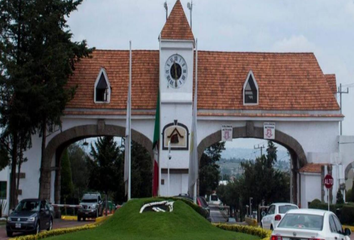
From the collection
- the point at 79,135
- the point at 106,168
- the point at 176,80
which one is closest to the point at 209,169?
the point at 106,168

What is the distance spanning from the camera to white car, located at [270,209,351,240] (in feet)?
53.7

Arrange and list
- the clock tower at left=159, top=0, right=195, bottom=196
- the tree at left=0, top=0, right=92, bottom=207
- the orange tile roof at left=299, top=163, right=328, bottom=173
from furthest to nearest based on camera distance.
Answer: the clock tower at left=159, top=0, right=195, bottom=196, the orange tile roof at left=299, top=163, right=328, bottom=173, the tree at left=0, top=0, right=92, bottom=207

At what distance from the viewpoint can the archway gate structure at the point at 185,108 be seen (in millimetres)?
38375

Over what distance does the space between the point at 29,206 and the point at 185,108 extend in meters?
12.1

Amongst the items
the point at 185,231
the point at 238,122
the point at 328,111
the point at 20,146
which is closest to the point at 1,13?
the point at 20,146

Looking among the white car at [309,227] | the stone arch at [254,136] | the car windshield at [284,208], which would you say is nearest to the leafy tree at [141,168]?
the stone arch at [254,136]

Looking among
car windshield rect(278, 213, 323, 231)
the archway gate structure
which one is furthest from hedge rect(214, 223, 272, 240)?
the archway gate structure

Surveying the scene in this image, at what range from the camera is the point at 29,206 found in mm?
29656

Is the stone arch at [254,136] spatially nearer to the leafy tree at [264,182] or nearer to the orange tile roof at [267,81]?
the orange tile roof at [267,81]

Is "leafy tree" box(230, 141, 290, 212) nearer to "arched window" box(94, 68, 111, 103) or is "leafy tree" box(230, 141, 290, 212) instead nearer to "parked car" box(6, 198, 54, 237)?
"arched window" box(94, 68, 111, 103)

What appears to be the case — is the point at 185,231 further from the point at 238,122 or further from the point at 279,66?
the point at 279,66

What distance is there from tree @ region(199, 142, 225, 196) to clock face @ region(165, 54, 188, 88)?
36131 mm

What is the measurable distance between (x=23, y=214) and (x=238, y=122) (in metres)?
15.2

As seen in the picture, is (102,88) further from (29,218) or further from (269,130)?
(29,218)
